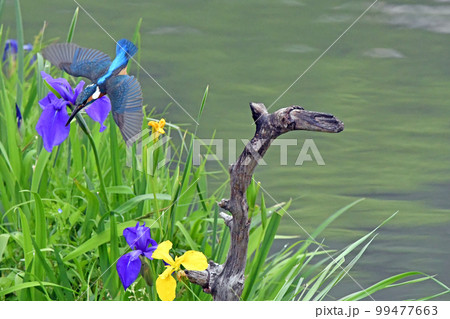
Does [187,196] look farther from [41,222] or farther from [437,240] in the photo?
[437,240]

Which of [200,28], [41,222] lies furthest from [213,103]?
[41,222]

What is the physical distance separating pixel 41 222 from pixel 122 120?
33cm

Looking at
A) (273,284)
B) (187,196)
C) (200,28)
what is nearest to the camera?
(273,284)

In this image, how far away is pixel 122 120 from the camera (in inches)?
34.8

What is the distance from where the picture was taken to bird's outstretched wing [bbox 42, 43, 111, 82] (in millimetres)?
937

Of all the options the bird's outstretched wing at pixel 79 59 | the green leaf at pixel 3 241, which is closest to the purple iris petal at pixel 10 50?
the green leaf at pixel 3 241

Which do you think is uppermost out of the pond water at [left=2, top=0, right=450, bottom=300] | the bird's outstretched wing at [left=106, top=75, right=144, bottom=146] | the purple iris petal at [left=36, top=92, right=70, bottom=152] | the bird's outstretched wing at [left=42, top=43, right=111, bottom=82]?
the bird's outstretched wing at [left=42, top=43, right=111, bottom=82]

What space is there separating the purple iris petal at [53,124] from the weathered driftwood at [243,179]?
288 millimetres

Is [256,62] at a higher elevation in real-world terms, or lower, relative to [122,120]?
lower

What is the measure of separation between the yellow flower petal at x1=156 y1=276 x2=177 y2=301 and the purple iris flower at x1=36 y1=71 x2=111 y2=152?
0.27 m

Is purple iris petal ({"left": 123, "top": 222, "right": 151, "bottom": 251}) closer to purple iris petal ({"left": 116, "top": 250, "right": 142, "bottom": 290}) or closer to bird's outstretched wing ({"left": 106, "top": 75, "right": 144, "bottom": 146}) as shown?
purple iris petal ({"left": 116, "top": 250, "right": 142, "bottom": 290})

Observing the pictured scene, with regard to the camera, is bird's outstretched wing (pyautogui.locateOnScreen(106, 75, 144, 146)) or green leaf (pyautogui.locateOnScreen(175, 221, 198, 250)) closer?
bird's outstretched wing (pyautogui.locateOnScreen(106, 75, 144, 146))

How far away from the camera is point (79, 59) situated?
95 cm

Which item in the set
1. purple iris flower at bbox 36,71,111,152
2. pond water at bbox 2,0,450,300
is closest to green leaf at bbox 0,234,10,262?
purple iris flower at bbox 36,71,111,152
